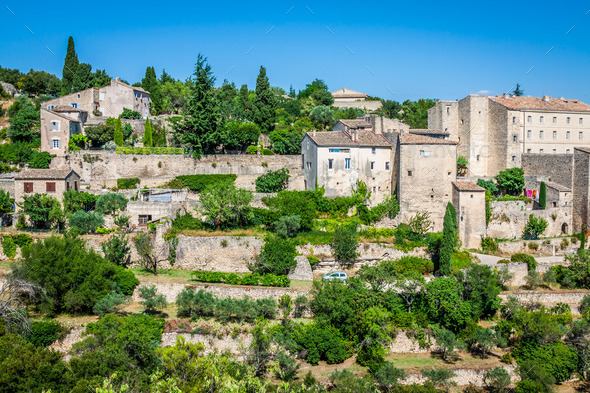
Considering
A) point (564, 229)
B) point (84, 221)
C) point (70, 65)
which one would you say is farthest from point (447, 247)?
point (70, 65)

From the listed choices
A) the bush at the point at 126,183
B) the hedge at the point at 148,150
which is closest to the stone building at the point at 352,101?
the hedge at the point at 148,150

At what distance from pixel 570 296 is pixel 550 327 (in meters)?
5.84

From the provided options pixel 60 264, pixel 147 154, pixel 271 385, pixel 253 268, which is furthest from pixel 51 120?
pixel 271 385

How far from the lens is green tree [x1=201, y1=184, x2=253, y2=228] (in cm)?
3316

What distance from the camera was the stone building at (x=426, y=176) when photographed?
3647 centimetres

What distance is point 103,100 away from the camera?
53.3 metres

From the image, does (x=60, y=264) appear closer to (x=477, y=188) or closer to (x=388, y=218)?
(x=388, y=218)

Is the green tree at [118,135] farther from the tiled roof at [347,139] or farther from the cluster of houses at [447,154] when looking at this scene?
the tiled roof at [347,139]

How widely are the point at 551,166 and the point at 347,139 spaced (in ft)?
53.7

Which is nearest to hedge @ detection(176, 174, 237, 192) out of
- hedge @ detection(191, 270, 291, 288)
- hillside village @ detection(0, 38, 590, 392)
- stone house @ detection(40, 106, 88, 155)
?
hillside village @ detection(0, 38, 590, 392)

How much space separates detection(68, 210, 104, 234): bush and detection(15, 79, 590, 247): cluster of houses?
3421 millimetres

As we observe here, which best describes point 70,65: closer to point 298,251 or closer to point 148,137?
point 148,137

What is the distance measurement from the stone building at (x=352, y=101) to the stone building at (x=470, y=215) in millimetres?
43774

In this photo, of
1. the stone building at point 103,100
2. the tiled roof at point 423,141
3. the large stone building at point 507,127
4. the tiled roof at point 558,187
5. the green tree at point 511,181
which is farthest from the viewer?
the stone building at point 103,100
